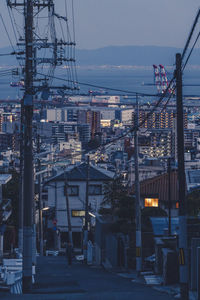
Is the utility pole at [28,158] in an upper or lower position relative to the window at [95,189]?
upper

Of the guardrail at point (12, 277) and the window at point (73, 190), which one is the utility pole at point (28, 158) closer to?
the guardrail at point (12, 277)

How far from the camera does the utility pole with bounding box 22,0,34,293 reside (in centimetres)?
1084

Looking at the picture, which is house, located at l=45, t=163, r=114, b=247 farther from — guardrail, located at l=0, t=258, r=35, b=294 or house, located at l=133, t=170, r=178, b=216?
guardrail, located at l=0, t=258, r=35, b=294

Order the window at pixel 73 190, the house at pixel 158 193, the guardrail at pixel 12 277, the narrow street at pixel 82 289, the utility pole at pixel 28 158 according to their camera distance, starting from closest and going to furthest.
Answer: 1. the narrow street at pixel 82 289
2. the utility pole at pixel 28 158
3. the guardrail at pixel 12 277
4. the house at pixel 158 193
5. the window at pixel 73 190

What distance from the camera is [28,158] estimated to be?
36.2 ft

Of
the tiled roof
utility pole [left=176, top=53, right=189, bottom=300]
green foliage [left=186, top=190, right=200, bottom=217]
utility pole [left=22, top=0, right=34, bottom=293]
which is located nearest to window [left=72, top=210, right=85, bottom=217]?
the tiled roof

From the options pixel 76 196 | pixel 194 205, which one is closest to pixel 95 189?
pixel 76 196

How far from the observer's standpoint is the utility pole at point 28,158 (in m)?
10.8

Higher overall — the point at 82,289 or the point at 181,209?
the point at 181,209

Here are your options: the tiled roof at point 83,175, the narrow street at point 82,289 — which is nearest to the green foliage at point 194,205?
the narrow street at point 82,289

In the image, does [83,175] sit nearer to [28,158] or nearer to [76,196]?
[76,196]

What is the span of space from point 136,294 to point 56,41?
20.9ft

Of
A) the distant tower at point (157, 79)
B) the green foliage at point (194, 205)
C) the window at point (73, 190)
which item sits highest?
the distant tower at point (157, 79)

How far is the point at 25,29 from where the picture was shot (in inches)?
464
